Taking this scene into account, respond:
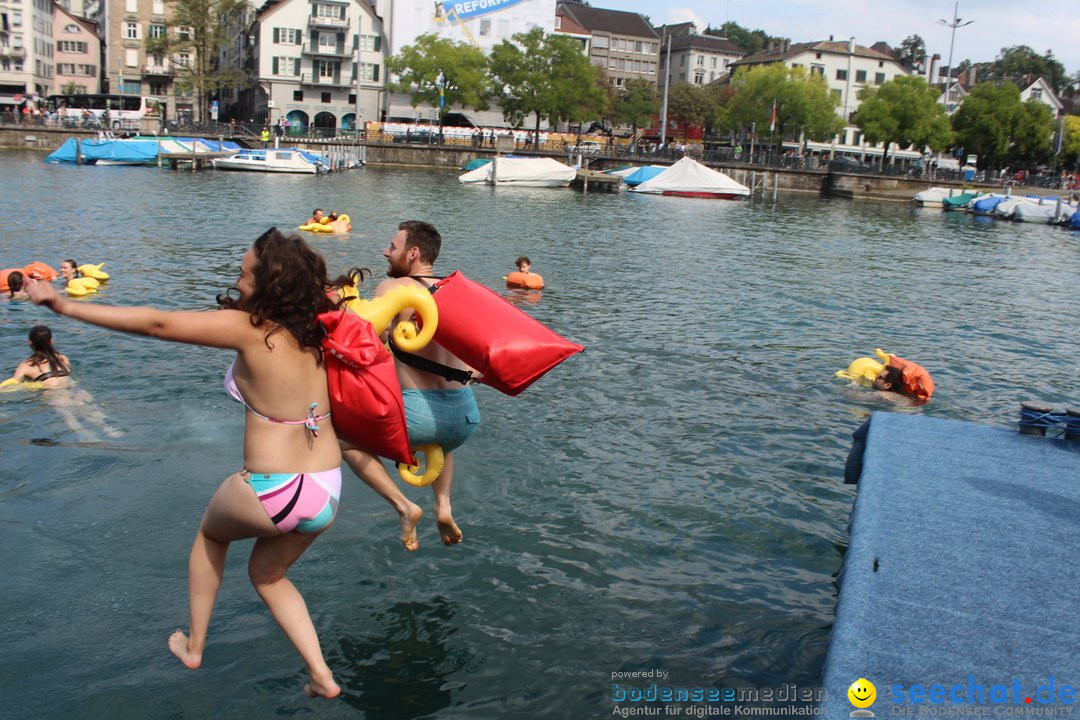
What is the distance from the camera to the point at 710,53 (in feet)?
448

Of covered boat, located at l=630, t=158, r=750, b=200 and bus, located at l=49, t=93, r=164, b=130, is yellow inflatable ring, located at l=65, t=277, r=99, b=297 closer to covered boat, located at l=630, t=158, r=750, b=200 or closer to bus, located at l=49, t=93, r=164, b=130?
covered boat, located at l=630, t=158, r=750, b=200

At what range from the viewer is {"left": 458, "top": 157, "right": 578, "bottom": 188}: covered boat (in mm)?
64625

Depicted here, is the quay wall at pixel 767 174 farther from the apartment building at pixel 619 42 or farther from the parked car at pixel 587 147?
the apartment building at pixel 619 42

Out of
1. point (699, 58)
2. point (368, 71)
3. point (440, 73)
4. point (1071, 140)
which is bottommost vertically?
point (1071, 140)

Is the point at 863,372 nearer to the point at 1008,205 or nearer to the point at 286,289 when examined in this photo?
the point at 286,289

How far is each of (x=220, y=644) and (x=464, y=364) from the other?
7.29 feet

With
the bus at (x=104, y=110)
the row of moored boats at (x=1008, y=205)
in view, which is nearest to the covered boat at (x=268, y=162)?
the bus at (x=104, y=110)

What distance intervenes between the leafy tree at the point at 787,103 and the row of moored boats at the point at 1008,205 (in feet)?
81.3

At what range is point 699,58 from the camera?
136125 mm

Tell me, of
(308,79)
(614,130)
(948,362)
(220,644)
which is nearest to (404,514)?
(220,644)

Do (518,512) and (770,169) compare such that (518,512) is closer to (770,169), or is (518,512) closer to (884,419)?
(884,419)

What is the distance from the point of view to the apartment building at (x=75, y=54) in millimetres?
102812

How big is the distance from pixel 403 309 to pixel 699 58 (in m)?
139

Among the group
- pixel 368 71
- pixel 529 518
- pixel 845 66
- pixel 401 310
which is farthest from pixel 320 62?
pixel 401 310
